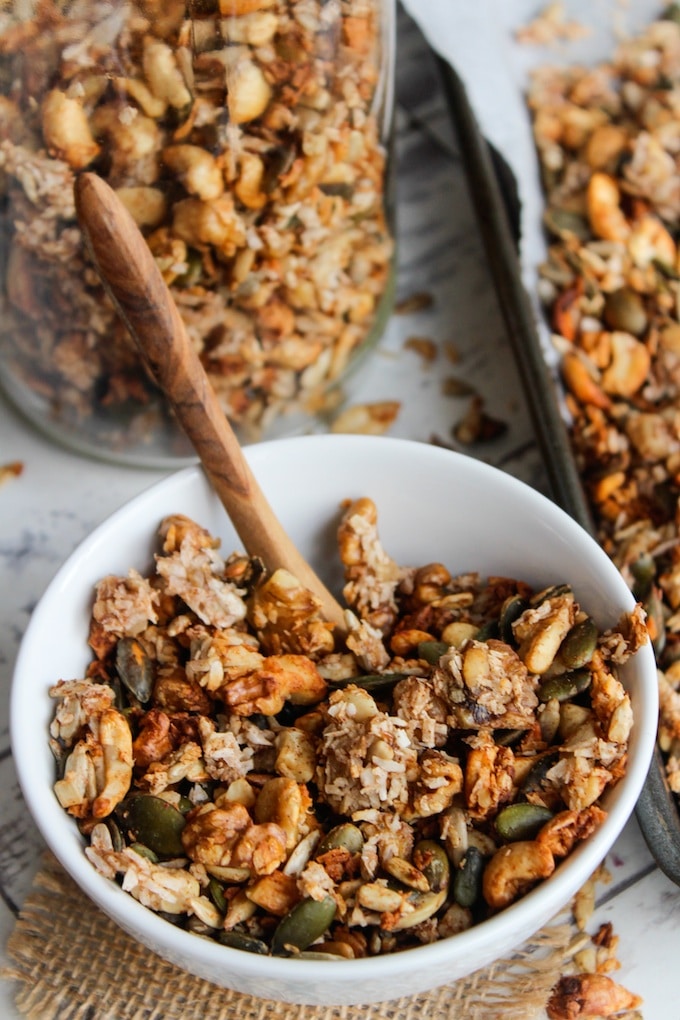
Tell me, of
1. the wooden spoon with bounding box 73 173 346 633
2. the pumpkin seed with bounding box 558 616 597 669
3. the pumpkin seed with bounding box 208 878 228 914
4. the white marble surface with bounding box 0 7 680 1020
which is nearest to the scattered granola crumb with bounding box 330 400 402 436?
the white marble surface with bounding box 0 7 680 1020

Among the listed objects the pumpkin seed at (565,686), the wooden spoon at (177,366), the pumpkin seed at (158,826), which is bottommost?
the pumpkin seed at (565,686)

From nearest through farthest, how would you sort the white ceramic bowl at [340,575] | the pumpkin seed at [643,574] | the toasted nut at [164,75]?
the white ceramic bowl at [340,575], the toasted nut at [164,75], the pumpkin seed at [643,574]

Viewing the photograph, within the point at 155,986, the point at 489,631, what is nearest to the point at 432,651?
the point at 489,631

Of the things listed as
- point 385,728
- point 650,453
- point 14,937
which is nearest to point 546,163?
point 650,453

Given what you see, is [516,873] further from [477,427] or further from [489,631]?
[477,427]

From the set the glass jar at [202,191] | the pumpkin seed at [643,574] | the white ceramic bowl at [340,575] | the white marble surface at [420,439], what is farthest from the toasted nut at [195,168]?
the pumpkin seed at [643,574]

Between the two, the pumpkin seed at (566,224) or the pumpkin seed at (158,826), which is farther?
the pumpkin seed at (566,224)

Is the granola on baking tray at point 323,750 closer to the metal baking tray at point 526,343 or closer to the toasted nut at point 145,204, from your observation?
the metal baking tray at point 526,343

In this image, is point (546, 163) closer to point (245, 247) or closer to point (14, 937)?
point (245, 247)

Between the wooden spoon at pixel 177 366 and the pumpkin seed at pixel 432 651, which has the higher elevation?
the wooden spoon at pixel 177 366
